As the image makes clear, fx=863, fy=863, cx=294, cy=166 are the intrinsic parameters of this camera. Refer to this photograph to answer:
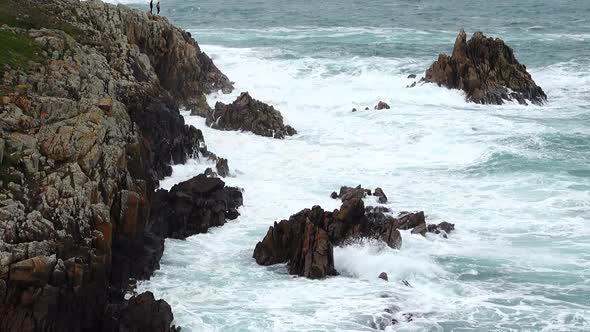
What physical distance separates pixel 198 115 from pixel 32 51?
17.5 meters

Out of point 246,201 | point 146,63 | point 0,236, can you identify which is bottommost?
point 246,201

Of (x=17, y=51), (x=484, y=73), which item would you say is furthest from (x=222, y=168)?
(x=484, y=73)

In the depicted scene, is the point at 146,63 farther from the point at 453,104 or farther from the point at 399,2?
the point at 399,2

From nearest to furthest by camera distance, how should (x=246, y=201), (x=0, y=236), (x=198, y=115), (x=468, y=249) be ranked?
(x=0, y=236) < (x=468, y=249) < (x=246, y=201) < (x=198, y=115)

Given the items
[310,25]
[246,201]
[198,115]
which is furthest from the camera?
[310,25]

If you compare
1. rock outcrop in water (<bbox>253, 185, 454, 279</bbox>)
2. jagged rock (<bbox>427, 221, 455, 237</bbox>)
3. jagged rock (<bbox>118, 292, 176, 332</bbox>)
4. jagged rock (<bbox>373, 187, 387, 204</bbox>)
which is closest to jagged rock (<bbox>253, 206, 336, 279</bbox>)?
rock outcrop in water (<bbox>253, 185, 454, 279</bbox>)

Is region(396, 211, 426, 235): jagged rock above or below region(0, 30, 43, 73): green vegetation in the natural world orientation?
below

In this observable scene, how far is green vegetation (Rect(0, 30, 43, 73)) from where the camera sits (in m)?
26.3

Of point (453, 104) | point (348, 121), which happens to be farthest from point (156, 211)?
point (453, 104)

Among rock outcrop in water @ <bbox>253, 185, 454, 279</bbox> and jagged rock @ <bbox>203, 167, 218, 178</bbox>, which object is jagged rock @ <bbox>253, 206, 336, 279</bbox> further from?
jagged rock @ <bbox>203, 167, 218, 178</bbox>

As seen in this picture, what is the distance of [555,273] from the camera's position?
85.5ft

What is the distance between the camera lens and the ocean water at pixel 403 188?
76.8 ft

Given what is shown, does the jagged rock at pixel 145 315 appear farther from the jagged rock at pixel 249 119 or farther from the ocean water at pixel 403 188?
the jagged rock at pixel 249 119

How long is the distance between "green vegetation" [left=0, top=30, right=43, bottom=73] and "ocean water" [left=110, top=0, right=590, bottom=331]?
7441mm
